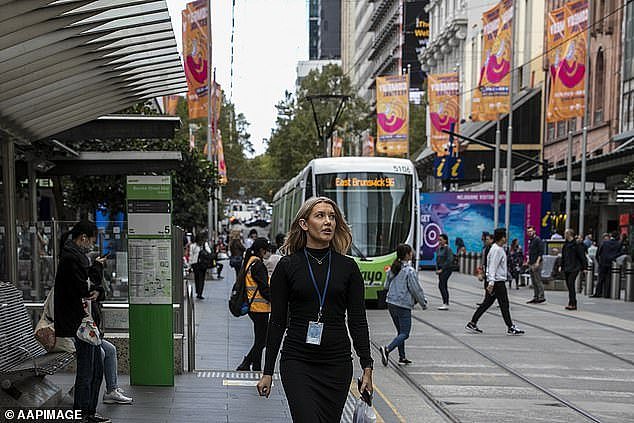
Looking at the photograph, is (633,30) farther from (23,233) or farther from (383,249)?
(23,233)

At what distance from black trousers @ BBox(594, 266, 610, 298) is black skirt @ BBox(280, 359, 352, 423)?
2254 cm

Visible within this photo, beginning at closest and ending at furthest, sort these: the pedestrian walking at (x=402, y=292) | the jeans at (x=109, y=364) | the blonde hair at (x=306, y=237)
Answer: the blonde hair at (x=306, y=237)
the jeans at (x=109, y=364)
the pedestrian walking at (x=402, y=292)

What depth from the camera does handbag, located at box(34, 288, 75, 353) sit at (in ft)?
26.6

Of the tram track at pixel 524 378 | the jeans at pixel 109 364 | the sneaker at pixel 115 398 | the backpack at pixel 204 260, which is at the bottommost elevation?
the tram track at pixel 524 378

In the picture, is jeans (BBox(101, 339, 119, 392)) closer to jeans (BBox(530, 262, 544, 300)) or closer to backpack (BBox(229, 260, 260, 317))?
backpack (BBox(229, 260, 260, 317))

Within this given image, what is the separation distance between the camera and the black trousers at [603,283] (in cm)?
2686

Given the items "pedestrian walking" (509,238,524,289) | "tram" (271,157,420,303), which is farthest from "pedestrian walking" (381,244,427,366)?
"pedestrian walking" (509,238,524,289)

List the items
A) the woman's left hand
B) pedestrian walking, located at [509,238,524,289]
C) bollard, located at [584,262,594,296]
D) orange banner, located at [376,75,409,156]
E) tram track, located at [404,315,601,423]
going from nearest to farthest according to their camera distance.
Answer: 1. the woman's left hand
2. tram track, located at [404,315,601,423]
3. bollard, located at [584,262,594,296]
4. pedestrian walking, located at [509,238,524,289]
5. orange banner, located at [376,75,409,156]

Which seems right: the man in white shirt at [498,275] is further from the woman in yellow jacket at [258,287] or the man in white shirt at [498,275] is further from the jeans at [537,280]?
the jeans at [537,280]

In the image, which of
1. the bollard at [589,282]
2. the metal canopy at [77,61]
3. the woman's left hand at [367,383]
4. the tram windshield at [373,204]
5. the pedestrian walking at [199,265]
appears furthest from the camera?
the bollard at [589,282]

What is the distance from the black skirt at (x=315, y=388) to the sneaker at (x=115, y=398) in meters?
3.79

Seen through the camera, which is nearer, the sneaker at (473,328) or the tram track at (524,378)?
the tram track at (524,378)

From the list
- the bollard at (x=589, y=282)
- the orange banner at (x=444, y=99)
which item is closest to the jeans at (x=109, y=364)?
the bollard at (x=589, y=282)

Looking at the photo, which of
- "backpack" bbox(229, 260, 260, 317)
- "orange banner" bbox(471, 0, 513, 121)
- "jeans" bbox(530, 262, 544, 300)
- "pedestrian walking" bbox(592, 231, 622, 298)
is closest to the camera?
"backpack" bbox(229, 260, 260, 317)
